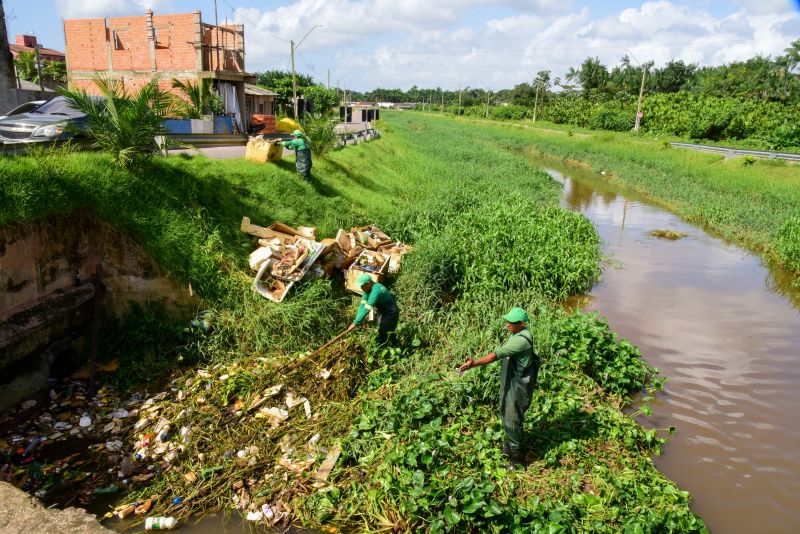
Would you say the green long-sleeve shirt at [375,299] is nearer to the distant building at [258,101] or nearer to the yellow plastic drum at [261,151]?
the yellow plastic drum at [261,151]

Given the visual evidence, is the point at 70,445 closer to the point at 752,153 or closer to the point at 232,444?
the point at 232,444

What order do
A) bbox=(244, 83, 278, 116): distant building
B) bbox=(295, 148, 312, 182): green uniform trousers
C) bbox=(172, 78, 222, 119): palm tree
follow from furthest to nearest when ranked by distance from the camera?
bbox=(244, 83, 278, 116): distant building → bbox=(172, 78, 222, 119): palm tree → bbox=(295, 148, 312, 182): green uniform trousers

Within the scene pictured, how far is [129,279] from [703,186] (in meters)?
23.5

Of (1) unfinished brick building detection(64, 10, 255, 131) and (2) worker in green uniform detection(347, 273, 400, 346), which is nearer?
A: (2) worker in green uniform detection(347, 273, 400, 346)

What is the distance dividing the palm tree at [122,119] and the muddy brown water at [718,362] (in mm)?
8376

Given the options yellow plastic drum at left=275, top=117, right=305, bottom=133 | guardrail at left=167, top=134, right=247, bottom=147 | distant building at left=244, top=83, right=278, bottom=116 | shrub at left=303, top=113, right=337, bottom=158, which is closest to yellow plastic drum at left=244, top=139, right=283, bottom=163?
shrub at left=303, top=113, right=337, bottom=158

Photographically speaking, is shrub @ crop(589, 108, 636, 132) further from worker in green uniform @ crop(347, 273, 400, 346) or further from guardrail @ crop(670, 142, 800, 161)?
worker in green uniform @ crop(347, 273, 400, 346)

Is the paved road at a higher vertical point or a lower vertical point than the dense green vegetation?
lower

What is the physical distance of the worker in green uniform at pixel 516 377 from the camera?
209 inches

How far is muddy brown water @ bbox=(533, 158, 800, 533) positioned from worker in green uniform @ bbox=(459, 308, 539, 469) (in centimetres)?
194

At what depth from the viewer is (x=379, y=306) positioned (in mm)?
7207

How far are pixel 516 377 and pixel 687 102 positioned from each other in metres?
46.5

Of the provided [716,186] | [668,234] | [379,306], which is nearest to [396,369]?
[379,306]

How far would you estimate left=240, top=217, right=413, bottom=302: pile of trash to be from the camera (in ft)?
27.3
